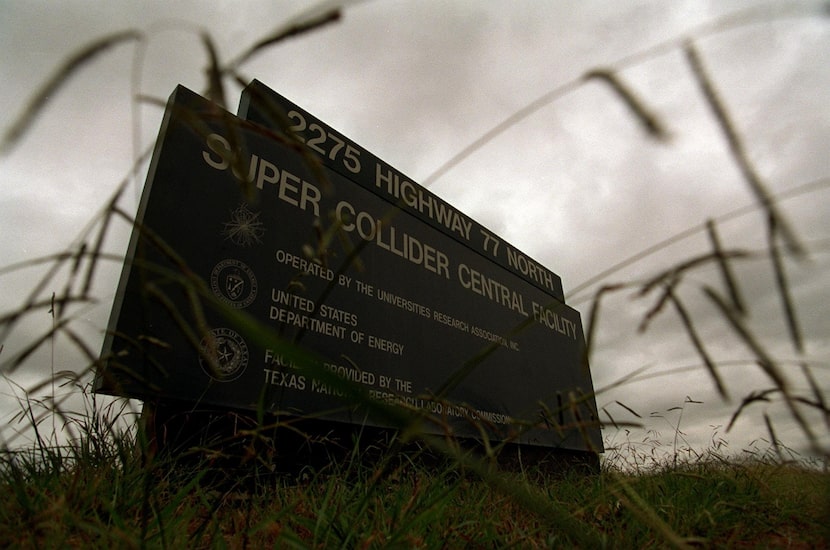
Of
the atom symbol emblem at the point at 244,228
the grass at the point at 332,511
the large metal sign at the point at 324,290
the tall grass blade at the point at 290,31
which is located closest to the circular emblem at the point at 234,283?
the large metal sign at the point at 324,290

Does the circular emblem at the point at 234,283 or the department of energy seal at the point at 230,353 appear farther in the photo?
the circular emblem at the point at 234,283

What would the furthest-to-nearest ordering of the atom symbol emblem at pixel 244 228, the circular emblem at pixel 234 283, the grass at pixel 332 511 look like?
the atom symbol emblem at pixel 244 228
the circular emblem at pixel 234 283
the grass at pixel 332 511

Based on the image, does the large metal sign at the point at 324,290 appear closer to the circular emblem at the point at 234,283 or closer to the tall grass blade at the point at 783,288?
the circular emblem at the point at 234,283

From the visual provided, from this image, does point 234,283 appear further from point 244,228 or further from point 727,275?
point 727,275

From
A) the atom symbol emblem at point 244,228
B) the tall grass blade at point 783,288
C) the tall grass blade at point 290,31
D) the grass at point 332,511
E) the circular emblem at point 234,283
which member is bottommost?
the grass at point 332,511

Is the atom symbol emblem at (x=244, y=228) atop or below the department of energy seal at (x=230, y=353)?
atop

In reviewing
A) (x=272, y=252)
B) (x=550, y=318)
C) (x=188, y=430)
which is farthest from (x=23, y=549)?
(x=550, y=318)

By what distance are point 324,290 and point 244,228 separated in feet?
3.32

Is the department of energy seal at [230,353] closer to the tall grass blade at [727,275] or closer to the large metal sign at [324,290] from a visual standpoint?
the large metal sign at [324,290]

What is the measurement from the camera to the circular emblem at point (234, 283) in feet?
7.83

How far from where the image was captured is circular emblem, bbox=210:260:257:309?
239cm

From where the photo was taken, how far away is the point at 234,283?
246cm

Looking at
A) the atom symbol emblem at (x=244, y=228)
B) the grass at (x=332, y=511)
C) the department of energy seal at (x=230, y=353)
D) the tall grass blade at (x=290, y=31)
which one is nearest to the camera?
the tall grass blade at (x=290, y=31)

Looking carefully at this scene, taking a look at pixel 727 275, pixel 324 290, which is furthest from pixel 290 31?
pixel 324 290
